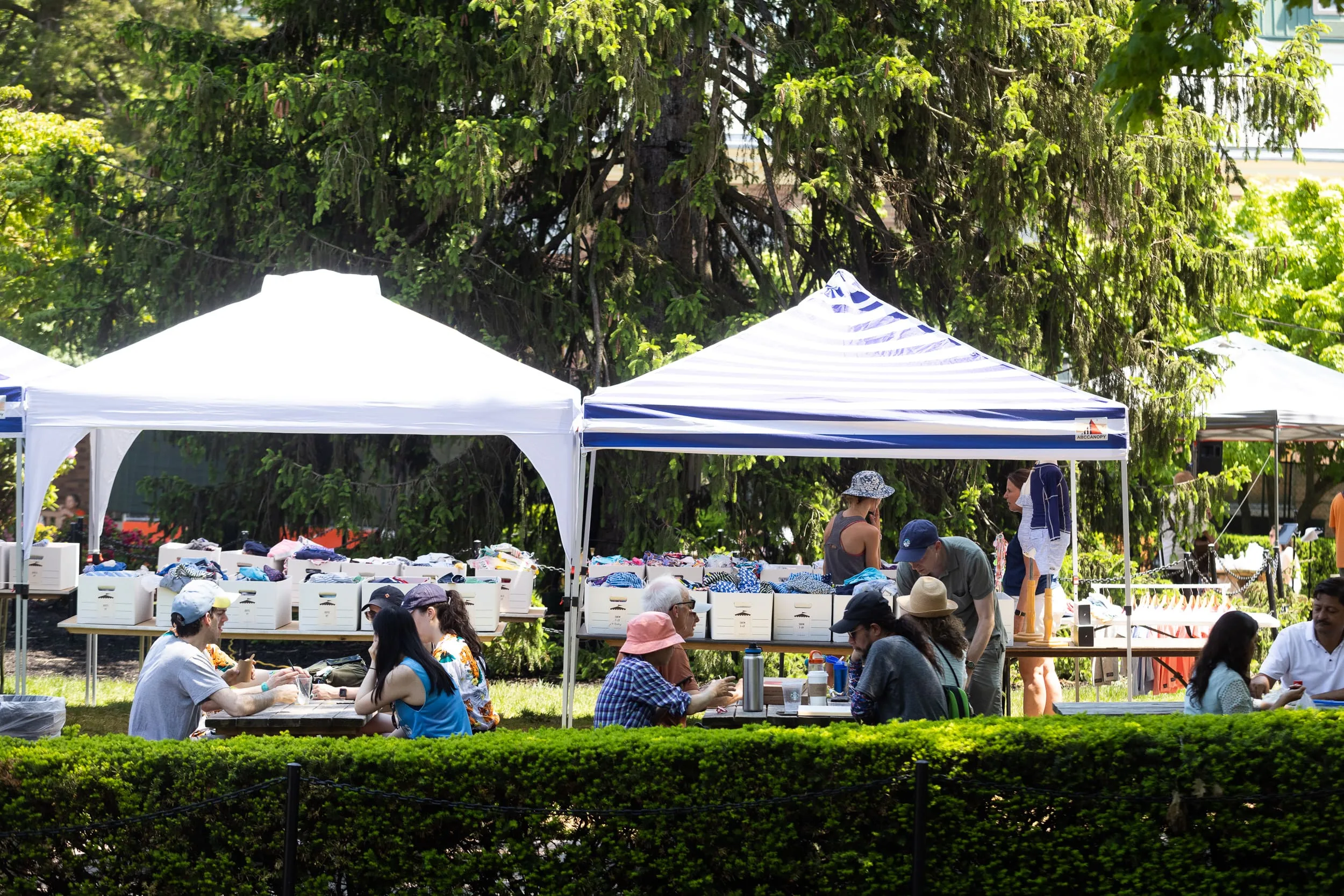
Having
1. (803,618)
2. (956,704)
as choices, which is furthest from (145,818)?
(803,618)

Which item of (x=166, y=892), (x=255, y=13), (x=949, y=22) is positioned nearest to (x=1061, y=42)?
(x=949, y=22)

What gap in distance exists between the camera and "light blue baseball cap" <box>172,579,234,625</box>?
6.29 metres

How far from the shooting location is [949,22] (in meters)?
13.0

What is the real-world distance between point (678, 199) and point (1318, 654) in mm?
8463

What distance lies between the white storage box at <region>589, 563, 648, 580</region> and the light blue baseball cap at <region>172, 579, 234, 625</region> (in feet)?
10.8

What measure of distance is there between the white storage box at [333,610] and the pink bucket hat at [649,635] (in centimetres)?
320

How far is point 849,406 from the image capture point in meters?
8.30

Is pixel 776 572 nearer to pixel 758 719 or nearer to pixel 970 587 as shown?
pixel 970 587

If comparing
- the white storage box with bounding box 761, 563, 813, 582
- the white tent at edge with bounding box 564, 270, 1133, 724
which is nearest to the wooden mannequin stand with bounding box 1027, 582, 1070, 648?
the white tent at edge with bounding box 564, 270, 1133, 724

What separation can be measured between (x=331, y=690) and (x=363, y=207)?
24.2ft

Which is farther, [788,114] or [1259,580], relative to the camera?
[1259,580]

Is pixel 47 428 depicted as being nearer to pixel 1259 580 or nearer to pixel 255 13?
pixel 255 13

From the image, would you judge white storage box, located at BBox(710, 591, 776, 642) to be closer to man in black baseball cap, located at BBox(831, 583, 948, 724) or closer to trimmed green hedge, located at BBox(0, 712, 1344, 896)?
man in black baseball cap, located at BBox(831, 583, 948, 724)

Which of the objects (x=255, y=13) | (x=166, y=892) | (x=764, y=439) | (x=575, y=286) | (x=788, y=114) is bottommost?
(x=166, y=892)
